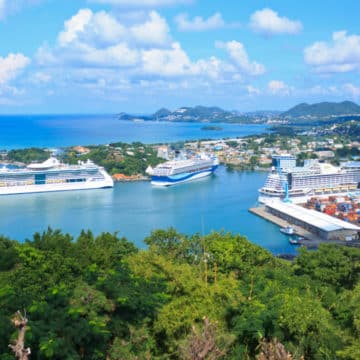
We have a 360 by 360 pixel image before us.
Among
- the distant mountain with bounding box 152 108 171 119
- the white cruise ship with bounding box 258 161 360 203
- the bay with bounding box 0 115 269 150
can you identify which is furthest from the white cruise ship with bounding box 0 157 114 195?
the distant mountain with bounding box 152 108 171 119

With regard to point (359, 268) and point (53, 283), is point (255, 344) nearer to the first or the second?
point (53, 283)

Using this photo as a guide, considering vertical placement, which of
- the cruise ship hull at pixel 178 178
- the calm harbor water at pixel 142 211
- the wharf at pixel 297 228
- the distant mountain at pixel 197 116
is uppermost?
the distant mountain at pixel 197 116

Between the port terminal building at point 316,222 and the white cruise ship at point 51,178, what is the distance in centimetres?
740

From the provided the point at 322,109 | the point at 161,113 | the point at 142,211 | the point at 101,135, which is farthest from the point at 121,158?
the point at 161,113

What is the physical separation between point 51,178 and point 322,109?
79809 millimetres

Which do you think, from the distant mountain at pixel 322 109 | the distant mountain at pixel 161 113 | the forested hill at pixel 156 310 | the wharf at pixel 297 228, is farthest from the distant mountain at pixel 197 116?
the forested hill at pixel 156 310

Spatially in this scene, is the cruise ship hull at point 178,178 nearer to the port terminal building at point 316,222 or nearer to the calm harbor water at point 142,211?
the calm harbor water at point 142,211

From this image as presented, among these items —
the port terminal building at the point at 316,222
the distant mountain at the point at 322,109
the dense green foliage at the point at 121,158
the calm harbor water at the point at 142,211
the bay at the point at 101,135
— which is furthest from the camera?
the distant mountain at the point at 322,109

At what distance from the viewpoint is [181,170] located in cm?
2067

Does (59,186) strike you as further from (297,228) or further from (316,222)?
(316,222)

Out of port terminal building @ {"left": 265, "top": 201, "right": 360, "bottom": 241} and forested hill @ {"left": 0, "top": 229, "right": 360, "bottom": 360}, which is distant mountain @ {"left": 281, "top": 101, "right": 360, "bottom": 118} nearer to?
port terminal building @ {"left": 265, "top": 201, "right": 360, "bottom": 241}

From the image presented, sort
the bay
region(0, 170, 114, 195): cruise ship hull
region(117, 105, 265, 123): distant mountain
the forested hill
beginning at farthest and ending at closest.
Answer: region(117, 105, 265, 123): distant mountain < the bay < region(0, 170, 114, 195): cruise ship hull < the forested hill

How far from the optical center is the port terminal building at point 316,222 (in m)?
11.2

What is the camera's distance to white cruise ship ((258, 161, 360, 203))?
1608 centimetres
